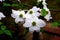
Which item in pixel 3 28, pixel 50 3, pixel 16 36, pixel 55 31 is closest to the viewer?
pixel 3 28

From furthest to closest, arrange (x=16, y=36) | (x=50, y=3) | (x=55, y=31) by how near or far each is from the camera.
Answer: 1. (x=50, y=3)
2. (x=55, y=31)
3. (x=16, y=36)

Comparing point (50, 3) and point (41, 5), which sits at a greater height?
point (50, 3)

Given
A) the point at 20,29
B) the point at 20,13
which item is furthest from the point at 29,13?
the point at 20,29

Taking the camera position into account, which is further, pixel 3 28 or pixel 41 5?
pixel 41 5

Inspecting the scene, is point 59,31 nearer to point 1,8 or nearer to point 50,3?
point 1,8

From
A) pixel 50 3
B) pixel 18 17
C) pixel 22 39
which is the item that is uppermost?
pixel 50 3

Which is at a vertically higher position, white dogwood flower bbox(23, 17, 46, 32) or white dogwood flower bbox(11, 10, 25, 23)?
white dogwood flower bbox(11, 10, 25, 23)

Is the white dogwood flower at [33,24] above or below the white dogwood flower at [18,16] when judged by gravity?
below

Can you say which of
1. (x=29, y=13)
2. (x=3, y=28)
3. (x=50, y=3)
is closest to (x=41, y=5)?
(x=29, y=13)
